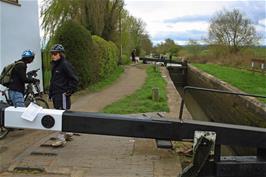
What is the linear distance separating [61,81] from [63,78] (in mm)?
64

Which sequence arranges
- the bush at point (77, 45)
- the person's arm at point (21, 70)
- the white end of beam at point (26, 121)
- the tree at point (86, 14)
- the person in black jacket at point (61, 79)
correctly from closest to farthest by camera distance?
the white end of beam at point (26, 121) < the person in black jacket at point (61, 79) < the person's arm at point (21, 70) < the bush at point (77, 45) < the tree at point (86, 14)

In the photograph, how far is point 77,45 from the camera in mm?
16969

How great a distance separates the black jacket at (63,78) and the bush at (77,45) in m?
9.13

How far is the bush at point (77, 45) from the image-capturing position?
16.7 m

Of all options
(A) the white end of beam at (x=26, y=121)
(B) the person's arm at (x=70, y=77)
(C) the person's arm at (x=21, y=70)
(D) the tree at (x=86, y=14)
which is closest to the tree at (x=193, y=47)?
(D) the tree at (x=86, y=14)

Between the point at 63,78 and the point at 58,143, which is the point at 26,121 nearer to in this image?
the point at 58,143

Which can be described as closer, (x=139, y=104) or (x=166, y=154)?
(x=166, y=154)

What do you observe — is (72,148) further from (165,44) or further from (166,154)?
(165,44)

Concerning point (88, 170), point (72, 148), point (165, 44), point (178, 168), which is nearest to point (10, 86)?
point (72, 148)

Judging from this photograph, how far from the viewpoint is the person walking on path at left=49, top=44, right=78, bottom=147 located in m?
7.46

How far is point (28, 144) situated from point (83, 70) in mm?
10065

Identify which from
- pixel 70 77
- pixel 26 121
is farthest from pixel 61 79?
pixel 26 121

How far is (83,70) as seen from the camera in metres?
17.7

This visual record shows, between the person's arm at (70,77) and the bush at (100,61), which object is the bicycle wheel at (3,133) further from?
the bush at (100,61)
